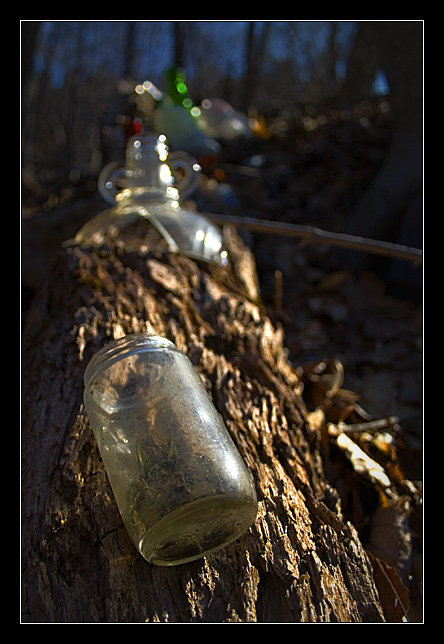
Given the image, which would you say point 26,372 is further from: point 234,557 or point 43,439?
point 234,557

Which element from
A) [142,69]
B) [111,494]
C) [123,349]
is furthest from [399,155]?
[142,69]

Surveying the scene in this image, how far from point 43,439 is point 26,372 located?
382 millimetres

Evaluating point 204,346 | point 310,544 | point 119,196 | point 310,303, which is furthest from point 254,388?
point 310,303

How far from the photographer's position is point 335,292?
3.59 m

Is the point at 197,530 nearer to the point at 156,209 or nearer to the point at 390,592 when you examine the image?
the point at 390,592

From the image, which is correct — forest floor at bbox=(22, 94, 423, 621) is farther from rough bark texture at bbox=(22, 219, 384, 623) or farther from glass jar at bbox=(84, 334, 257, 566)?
glass jar at bbox=(84, 334, 257, 566)

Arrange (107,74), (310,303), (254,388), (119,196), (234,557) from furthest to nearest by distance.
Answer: (107,74) < (310,303) < (119,196) < (254,388) < (234,557)

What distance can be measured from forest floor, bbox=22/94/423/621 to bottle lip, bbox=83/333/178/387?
75 cm

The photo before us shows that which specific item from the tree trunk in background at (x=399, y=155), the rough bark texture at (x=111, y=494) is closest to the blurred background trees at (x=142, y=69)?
the tree trunk in background at (x=399, y=155)

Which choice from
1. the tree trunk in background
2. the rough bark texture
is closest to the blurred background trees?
the tree trunk in background

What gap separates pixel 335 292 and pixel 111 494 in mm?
Result: 2557

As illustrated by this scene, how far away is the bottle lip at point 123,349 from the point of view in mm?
1343

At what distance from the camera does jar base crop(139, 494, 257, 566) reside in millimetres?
1102

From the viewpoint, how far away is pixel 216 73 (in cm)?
1069
